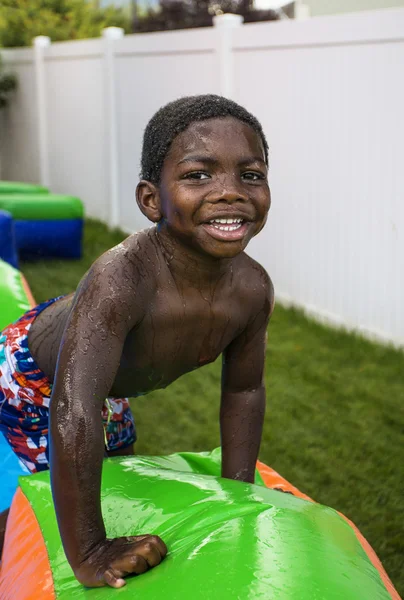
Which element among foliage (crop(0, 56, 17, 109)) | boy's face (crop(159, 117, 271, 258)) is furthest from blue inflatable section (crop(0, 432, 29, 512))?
foliage (crop(0, 56, 17, 109))

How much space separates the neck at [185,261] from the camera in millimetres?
1906

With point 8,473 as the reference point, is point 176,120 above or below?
above

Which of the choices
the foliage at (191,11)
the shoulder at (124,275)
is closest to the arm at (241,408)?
the shoulder at (124,275)

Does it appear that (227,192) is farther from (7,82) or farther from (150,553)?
(7,82)

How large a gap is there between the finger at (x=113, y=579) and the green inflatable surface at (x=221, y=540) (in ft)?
0.04

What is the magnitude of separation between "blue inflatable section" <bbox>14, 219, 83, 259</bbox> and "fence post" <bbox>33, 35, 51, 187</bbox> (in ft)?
13.9

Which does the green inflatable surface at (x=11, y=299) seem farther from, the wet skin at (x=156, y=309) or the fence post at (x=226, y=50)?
the fence post at (x=226, y=50)

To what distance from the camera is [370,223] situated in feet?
17.3

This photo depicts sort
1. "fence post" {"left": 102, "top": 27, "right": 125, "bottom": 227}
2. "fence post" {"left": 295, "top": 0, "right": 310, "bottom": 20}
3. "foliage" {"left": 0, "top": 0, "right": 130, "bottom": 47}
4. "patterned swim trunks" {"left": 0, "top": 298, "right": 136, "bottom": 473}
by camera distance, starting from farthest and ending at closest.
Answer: "foliage" {"left": 0, "top": 0, "right": 130, "bottom": 47}, "fence post" {"left": 295, "top": 0, "right": 310, "bottom": 20}, "fence post" {"left": 102, "top": 27, "right": 125, "bottom": 227}, "patterned swim trunks" {"left": 0, "top": 298, "right": 136, "bottom": 473}

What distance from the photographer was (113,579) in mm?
1647

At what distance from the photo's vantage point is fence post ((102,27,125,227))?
30.5 feet

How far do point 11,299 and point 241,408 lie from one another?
1.66 m

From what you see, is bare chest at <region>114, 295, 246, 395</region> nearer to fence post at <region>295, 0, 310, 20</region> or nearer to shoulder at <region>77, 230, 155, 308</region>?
shoulder at <region>77, 230, 155, 308</region>

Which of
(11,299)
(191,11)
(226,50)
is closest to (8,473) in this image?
(11,299)
